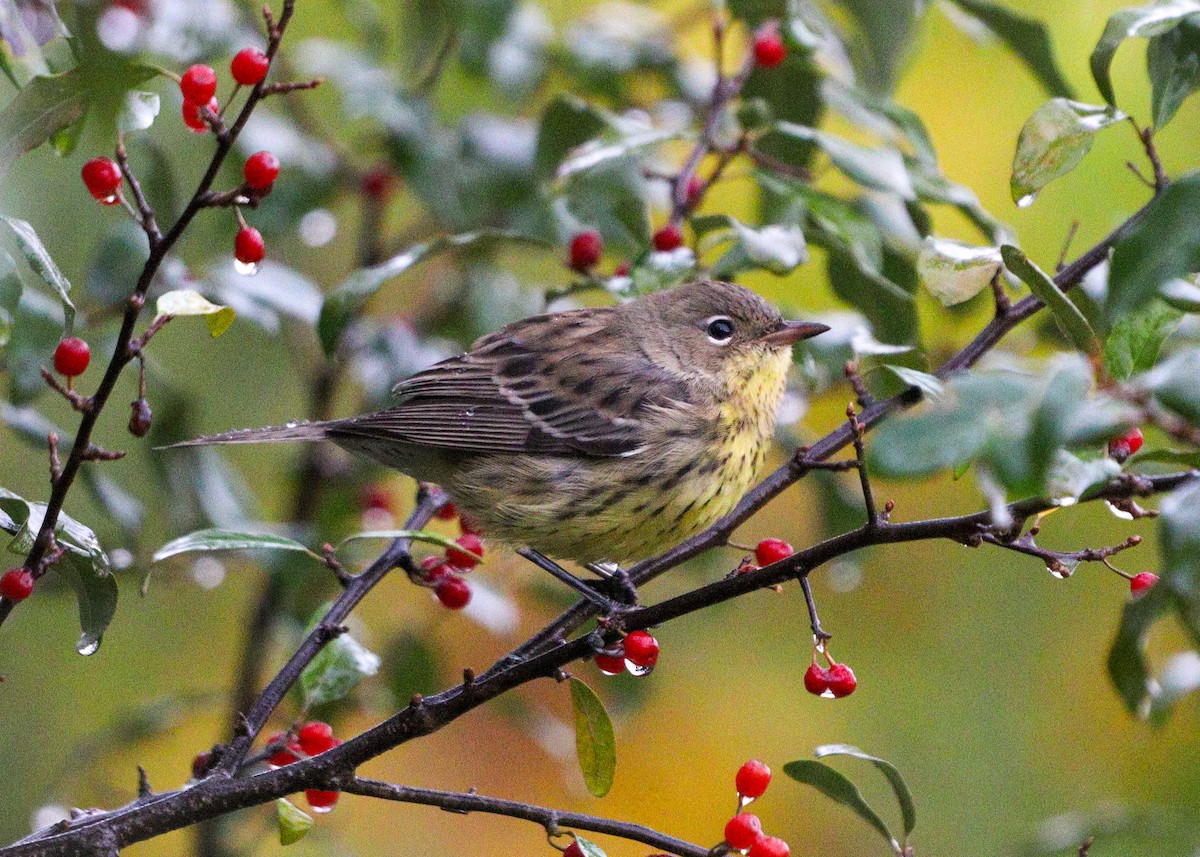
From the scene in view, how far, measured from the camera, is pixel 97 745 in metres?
4.25

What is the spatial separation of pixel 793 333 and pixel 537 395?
89cm

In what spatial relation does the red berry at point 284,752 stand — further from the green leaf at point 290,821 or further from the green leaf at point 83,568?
the green leaf at point 83,568

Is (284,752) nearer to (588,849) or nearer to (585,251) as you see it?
(588,849)

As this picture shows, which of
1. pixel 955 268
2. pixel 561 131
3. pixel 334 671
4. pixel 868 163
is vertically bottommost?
pixel 955 268

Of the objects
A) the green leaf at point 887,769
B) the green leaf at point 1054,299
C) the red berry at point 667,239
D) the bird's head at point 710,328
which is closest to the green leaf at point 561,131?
the red berry at point 667,239

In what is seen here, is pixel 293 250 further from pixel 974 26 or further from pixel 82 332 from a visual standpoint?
pixel 974 26

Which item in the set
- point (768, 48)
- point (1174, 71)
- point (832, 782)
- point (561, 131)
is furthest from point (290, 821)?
point (768, 48)

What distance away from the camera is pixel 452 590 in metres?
3.25

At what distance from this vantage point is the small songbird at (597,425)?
3828mm

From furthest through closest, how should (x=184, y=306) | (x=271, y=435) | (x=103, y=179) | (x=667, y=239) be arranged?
(x=667, y=239) < (x=271, y=435) < (x=103, y=179) < (x=184, y=306)

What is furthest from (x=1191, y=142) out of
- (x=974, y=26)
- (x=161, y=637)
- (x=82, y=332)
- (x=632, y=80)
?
(x=161, y=637)

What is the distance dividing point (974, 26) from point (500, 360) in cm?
191

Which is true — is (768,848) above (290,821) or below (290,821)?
below

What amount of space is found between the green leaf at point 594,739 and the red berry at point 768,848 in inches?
13.5
